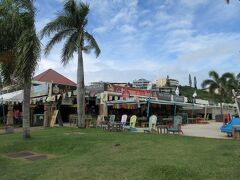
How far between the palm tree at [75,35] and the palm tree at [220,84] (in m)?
24.6

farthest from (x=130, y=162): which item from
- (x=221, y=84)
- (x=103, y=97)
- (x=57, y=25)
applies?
(x=221, y=84)

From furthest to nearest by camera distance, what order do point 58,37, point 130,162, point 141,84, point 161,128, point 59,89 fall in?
point 141,84 → point 59,89 → point 58,37 → point 161,128 → point 130,162

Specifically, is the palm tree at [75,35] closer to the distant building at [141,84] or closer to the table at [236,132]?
the table at [236,132]

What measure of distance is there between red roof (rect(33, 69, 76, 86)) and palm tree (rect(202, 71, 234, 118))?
18107 millimetres

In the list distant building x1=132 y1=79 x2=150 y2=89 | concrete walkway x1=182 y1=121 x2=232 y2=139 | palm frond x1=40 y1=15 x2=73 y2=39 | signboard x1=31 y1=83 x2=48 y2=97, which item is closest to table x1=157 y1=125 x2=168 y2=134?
concrete walkway x1=182 y1=121 x2=232 y2=139

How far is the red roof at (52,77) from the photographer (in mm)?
36781

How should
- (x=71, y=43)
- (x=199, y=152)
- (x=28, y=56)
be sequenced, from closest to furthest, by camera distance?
(x=199, y=152) → (x=28, y=56) → (x=71, y=43)

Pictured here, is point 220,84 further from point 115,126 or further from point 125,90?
point 115,126

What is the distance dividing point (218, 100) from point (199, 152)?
3602 cm

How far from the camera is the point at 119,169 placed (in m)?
7.06

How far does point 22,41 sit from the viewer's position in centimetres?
1287

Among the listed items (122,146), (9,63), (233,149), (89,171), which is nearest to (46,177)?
(89,171)

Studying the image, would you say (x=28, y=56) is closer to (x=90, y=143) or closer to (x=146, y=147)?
(x=90, y=143)

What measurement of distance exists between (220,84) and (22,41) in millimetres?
33108
